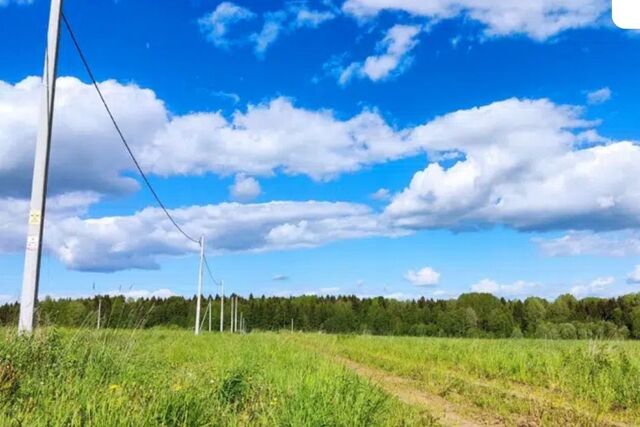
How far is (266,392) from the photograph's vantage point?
26.0 ft

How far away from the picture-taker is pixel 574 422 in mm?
8297

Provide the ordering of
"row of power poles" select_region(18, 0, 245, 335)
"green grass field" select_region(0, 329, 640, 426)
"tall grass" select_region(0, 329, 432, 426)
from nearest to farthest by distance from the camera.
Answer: "tall grass" select_region(0, 329, 432, 426), "green grass field" select_region(0, 329, 640, 426), "row of power poles" select_region(18, 0, 245, 335)

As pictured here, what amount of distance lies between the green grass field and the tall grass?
0.02m

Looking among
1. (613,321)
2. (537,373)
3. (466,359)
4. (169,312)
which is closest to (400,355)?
(466,359)

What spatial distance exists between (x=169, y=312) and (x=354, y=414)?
400 feet

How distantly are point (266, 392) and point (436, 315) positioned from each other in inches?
4729

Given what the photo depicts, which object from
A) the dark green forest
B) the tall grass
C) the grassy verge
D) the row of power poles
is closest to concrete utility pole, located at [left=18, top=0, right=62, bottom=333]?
the row of power poles

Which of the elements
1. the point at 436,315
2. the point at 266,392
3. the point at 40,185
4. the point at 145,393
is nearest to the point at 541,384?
the point at 266,392

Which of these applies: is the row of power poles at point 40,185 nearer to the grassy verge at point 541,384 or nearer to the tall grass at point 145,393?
the tall grass at point 145,393

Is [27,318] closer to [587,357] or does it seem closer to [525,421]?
[525,421]

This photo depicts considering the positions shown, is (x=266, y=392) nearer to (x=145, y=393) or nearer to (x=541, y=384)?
(x=145, y=393)

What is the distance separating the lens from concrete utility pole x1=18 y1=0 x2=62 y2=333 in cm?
1042

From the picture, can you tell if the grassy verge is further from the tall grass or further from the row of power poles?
the row of power poles

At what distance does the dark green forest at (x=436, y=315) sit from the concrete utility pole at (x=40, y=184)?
258 feet
